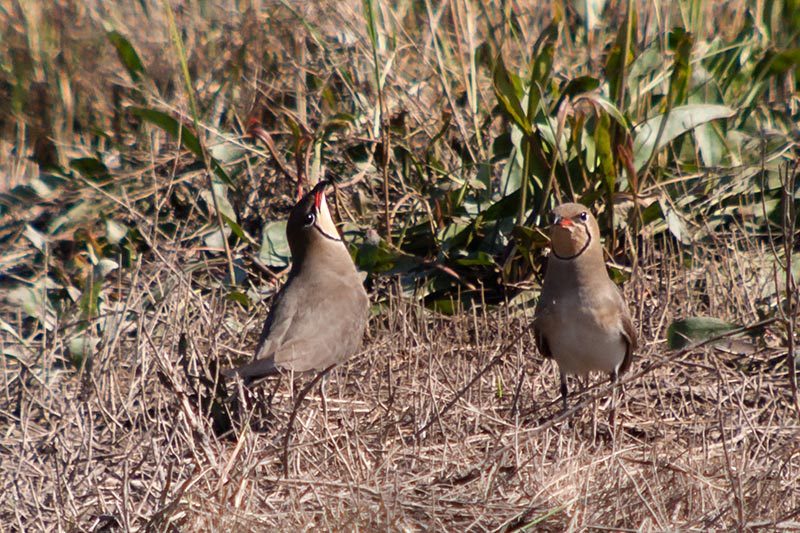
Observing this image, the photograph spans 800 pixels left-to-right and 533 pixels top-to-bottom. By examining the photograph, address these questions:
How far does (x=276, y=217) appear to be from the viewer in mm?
6012

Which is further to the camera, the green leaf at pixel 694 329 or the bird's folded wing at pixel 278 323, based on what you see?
the green leaf at pixel 694 329

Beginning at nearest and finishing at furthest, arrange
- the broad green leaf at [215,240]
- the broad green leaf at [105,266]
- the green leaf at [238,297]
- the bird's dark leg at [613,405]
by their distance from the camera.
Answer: the bird's dark leg at [613,405] → the green leaf at [238,297] → the broad green leaf at [105,266] → the broad green leaf at [215,240]

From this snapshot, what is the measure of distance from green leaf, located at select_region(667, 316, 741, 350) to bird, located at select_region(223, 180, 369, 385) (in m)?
1.38

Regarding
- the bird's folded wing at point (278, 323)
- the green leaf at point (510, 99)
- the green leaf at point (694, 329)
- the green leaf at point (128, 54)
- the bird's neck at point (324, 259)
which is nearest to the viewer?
the bird's folded wing at point (278, 323)

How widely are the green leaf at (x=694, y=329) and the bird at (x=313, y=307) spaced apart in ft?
4.53

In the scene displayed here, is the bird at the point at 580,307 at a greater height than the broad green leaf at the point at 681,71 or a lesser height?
lesser

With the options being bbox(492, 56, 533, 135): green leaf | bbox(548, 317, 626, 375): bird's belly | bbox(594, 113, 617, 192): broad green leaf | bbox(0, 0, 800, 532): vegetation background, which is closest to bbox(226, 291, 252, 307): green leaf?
bbox(0, 0, 800, 532): vegetation background

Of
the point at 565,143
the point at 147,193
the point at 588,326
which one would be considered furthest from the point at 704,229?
the point at 147,193

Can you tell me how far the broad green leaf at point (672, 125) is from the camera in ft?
16.1

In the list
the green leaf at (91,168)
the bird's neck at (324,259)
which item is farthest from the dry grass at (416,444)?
the green leaf at (91,168)

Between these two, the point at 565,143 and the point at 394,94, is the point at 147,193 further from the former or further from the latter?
the point at 565,143

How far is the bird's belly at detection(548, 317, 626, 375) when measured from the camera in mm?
3924

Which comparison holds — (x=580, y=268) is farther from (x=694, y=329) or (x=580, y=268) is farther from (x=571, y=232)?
(x=694, y=329)

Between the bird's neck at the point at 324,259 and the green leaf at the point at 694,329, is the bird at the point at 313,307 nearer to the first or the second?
the bird's neck at the point at 324,259
